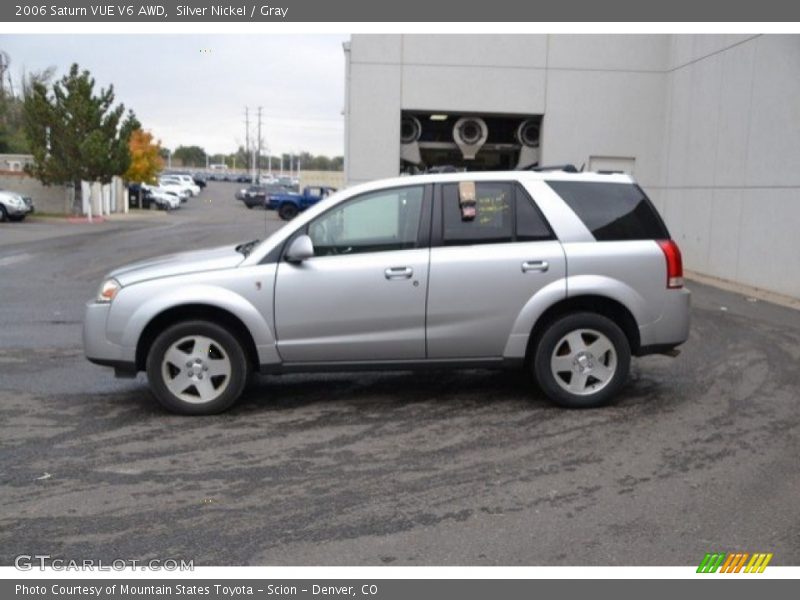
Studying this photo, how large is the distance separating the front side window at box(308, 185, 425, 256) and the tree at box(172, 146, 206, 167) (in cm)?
5441

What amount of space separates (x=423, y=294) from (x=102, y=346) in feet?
8.23

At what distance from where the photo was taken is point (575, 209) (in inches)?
252

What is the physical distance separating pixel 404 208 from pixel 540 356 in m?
1.61

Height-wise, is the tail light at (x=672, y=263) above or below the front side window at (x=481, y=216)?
below

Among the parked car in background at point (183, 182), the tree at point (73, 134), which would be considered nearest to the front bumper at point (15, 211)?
the tree at point (73, 134)

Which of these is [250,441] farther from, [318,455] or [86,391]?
[86,391]

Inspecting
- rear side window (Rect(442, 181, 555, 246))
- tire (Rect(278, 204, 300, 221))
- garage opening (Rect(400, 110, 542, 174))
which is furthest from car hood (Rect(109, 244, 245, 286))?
tire (Rect(278, 204, 300, 221))

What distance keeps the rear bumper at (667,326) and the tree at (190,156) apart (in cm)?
5517

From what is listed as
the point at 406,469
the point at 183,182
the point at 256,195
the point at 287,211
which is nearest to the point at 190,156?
the point at 183,182

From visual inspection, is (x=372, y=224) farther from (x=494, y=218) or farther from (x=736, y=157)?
(x=736, y=157)

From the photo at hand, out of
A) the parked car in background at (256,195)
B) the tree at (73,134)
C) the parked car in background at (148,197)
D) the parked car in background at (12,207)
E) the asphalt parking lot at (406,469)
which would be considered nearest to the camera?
the asphalt parking lot at (406,469)

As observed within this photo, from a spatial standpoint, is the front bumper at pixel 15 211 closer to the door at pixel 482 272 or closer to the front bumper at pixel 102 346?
the front bumper at pixel 102 346

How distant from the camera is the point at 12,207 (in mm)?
30766

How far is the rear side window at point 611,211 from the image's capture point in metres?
6.41
